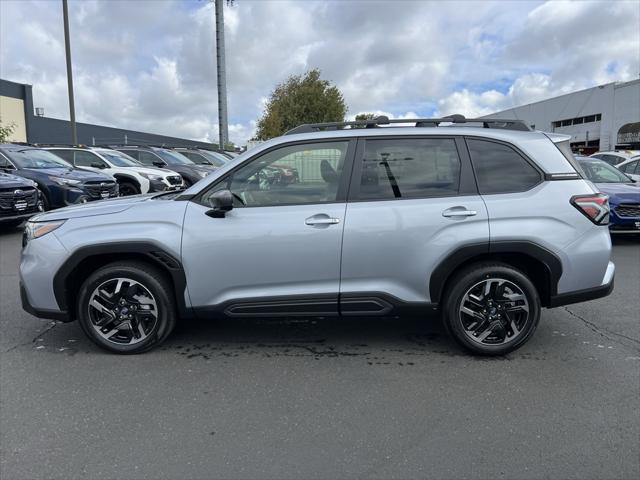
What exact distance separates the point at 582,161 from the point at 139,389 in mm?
9972

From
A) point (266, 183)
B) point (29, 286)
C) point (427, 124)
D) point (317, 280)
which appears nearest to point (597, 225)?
point (427, 124)

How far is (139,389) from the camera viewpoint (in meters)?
3.41

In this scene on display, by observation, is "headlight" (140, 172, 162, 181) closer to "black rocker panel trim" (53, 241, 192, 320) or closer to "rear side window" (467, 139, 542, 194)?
"black rocker panel trim" (53, 241, 192, 320)

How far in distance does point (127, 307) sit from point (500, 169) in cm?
311

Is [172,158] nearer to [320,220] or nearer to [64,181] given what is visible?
[64,181]

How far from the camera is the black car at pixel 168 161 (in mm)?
15547

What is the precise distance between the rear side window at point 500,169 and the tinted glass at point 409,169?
0.55 feet

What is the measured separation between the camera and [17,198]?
9.46 meters

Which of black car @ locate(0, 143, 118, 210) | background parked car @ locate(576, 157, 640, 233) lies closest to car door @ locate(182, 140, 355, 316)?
background parked car @ locate(576, 157, 640, 233)

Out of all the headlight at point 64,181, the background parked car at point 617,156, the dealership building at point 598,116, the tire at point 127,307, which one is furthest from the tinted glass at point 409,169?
the dealership building at point 598,116

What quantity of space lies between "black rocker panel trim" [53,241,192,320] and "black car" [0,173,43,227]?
679cm

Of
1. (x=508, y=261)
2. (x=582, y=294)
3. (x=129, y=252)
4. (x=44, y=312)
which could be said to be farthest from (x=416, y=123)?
(x=44, y=312)

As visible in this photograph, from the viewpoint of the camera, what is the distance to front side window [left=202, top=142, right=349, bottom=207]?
12.5 ft

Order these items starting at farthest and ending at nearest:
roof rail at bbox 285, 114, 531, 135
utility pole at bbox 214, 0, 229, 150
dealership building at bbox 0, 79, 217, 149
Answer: dealership building at bbox 0, 79, 217, 149, utility pole at bbox 214, 0, 229, 150, roof rail at bbox 285, 114, 531, 135
